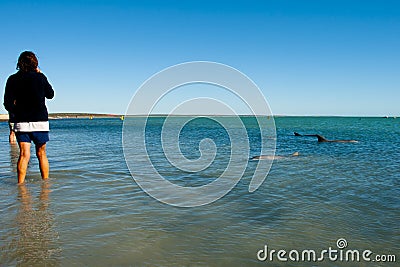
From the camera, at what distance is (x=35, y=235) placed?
16.0 ft

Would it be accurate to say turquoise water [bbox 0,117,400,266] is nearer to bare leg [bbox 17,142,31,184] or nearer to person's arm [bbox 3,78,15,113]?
bare leg [bbox 17,142,31,184]

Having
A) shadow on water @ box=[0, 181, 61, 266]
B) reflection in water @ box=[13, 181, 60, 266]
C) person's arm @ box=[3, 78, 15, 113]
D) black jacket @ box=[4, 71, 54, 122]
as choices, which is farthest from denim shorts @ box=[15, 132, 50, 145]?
shadow on water @ box=[0, 181, 61, 266]

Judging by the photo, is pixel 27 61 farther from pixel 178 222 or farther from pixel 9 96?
pixel 178 222

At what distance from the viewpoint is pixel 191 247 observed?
4.70 meters

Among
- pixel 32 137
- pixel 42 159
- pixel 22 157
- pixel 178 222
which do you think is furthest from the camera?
pixel 42 159

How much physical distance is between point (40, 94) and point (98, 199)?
2.77m

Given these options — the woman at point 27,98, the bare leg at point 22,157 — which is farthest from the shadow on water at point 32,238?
the woman at point 27,98

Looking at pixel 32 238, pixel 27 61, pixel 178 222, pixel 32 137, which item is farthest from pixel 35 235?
pixel 27 61

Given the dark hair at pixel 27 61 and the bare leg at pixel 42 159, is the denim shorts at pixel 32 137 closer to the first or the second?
the bare leg at pixel 42 159

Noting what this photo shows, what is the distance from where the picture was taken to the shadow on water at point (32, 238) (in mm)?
4070

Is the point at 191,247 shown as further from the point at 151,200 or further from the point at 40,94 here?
the point at 40,94

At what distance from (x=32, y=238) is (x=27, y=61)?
4475 mm

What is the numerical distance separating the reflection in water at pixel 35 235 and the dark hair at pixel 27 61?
2.93m

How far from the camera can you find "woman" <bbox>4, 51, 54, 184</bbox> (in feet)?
24.6
